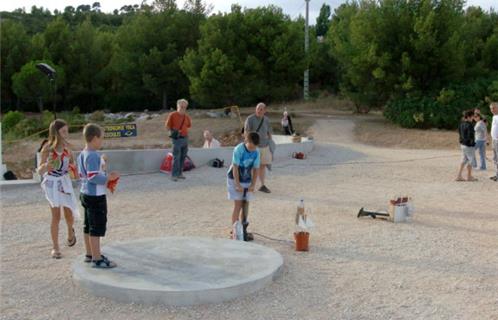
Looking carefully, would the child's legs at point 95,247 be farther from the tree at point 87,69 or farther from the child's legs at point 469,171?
the tree at point 87,69

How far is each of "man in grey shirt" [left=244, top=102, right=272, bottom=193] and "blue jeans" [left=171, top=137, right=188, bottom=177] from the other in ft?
5.81

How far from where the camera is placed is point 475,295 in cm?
582

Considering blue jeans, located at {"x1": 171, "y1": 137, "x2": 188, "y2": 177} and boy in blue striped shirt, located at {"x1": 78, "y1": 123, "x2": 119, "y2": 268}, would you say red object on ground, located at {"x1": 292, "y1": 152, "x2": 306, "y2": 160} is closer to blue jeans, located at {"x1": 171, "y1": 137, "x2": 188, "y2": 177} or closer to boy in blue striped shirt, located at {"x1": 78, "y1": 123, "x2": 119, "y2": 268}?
blue jeans, located at {"x1": 171, "y1": 137, "x2": 188, "y2": 177}

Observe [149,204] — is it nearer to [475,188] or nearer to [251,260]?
[251,260]

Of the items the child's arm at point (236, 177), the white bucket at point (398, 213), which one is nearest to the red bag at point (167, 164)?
the white bucket at point (398, 213)

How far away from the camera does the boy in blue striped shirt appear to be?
5.99 metres

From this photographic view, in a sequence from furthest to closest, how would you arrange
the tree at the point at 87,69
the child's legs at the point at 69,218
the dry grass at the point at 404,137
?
the tree at the point at 87,69 < the dry grass at the point at 404,137 < the child's legs at the point at 69,218

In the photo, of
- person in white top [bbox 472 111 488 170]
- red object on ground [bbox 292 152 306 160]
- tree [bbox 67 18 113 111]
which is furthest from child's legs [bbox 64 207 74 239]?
tree [bbox 67 18 113 111]

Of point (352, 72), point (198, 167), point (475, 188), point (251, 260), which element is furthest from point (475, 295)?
point (352, 72)

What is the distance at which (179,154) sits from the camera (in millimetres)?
12336

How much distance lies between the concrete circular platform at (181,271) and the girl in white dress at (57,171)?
24.0 inches

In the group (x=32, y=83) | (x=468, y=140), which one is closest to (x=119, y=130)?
(x=468, y=140)

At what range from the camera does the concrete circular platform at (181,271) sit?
17.9 feet

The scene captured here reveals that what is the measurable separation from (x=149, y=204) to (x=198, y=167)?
4.11 m
